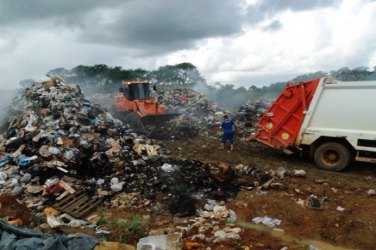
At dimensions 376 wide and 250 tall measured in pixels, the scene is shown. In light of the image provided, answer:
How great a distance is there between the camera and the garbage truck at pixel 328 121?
26.7ft

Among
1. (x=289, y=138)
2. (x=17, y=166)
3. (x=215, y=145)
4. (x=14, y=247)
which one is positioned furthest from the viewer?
(x=215, y=145)

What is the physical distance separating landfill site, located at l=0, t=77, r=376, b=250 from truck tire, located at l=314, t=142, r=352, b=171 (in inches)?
7.4

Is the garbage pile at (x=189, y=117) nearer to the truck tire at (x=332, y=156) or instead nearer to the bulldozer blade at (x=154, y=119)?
the bulldozer blade at (x=154, y=119)

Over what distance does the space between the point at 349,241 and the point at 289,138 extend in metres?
3.78

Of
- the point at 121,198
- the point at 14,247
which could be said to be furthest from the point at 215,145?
the point at 14,247

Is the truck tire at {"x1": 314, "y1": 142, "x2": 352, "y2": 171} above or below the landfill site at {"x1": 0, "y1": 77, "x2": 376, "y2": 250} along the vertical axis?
above

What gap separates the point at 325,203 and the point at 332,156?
225 cm

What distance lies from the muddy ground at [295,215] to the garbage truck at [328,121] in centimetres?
45

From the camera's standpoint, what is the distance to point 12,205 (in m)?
6.69

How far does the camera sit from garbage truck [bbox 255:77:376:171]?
8.14m

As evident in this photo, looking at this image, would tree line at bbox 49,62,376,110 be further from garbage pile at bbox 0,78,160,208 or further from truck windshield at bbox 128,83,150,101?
garbage pile at bbox 0,78,160,208

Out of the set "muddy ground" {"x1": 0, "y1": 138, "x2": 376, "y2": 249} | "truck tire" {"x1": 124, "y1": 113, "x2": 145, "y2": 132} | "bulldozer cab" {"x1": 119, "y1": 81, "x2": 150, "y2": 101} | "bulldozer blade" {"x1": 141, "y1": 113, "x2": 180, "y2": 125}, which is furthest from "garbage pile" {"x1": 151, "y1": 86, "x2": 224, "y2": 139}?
"muddy ground" {"x1": 0, "y1": 138, "x2": 376, "y2": 249}

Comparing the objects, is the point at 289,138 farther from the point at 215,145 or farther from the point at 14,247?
the point at 14,247

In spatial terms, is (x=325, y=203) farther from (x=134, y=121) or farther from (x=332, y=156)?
(x=134, y=121)
